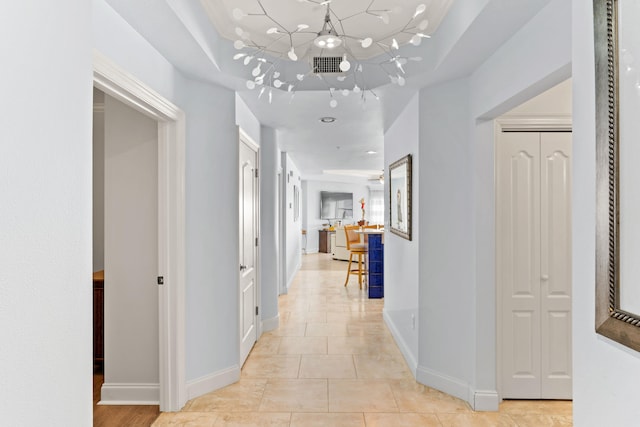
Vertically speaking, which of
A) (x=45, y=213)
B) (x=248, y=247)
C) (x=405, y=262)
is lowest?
(x=405, y=262)

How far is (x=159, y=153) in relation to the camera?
270cm

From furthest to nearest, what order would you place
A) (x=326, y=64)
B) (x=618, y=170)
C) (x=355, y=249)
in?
(x=355, y=249)
(x=326, y=64)
(x=618, y=170)

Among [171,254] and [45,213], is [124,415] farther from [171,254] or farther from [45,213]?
[45,213]

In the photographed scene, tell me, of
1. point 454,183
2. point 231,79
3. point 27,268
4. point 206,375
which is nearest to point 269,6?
point 231,79

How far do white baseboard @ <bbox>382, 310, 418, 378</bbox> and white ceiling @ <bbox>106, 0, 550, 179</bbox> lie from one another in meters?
2.21

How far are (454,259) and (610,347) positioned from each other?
186 cm

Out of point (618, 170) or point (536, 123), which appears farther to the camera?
point (536, 123)

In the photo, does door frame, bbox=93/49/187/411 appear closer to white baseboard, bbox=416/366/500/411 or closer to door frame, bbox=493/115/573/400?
white baseboard, bbox=416/366/500/411

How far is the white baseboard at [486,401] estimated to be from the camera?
2762 millimetres

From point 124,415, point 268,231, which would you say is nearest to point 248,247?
point 268,231

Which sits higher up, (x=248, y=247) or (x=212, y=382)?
(x=248, y=247)

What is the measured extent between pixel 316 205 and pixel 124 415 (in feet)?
32.9

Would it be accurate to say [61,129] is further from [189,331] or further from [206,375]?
[206,375]

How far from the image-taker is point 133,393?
112 inches
